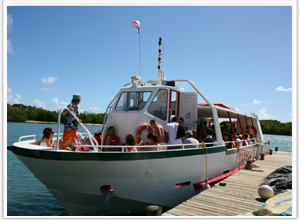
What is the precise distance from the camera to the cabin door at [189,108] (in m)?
8.58

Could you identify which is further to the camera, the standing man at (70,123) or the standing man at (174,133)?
the standing man at (174,133)

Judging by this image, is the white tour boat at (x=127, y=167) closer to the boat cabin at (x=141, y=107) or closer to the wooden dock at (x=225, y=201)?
the boat cabin at (x=141, y=107)

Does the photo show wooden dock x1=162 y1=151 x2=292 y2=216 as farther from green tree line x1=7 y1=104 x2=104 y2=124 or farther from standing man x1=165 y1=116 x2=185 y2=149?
green tree line x1=7 y1=104 x2=104 y2=124

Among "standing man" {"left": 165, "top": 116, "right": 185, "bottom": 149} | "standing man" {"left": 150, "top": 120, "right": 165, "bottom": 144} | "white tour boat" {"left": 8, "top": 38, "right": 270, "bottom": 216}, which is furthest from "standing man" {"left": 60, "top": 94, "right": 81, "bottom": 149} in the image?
"standing man" {"left": 165, "top": 116, "right": 185, "bottom": 149}

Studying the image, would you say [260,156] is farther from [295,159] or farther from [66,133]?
[66,133]

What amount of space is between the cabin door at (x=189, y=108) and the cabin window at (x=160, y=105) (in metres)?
1.21

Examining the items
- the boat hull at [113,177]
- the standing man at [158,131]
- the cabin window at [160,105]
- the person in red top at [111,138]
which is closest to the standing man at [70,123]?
the boat hull at [113,177]

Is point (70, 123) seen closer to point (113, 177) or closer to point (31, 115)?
point (113, 177)

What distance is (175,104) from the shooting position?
8547 mm

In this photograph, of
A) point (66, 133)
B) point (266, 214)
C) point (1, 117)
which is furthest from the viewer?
point (66, 133)

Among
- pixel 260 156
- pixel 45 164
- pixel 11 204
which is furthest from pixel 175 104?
pixel 260 156

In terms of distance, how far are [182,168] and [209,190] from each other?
1.07 metres

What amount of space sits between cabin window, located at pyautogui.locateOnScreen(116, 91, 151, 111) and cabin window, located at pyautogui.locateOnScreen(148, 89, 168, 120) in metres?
0.26

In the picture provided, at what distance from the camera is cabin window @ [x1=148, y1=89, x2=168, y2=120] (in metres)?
7.38
